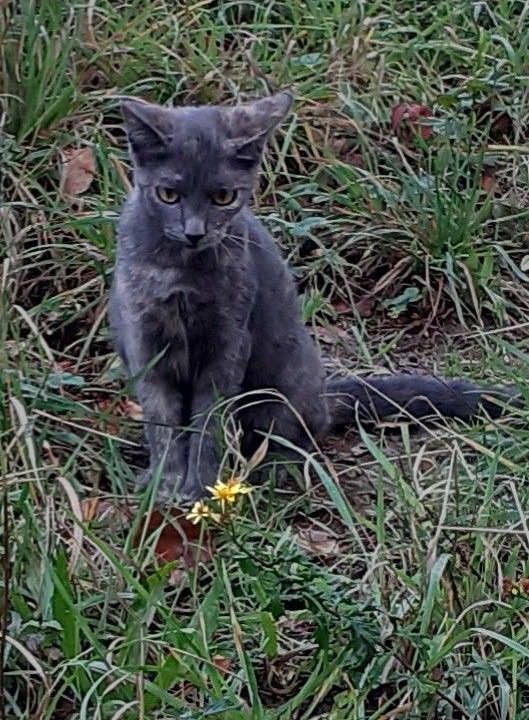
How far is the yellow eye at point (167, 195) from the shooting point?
118 inches

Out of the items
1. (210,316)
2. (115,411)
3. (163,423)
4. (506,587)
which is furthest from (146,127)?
(506,587)

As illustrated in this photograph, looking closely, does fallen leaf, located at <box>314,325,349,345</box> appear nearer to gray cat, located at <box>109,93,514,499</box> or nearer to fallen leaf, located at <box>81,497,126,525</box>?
gray cat, located at <box>109,93,514,499</box>

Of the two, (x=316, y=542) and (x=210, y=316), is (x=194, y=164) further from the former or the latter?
(x=316, y=542)

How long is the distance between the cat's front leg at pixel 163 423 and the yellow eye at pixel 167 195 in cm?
42

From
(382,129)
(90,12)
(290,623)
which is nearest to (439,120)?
(382,129)

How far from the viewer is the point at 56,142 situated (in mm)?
4133

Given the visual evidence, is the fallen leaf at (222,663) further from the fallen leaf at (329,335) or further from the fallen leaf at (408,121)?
the fallen leaf at (408,121)

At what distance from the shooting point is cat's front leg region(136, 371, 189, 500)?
320 cm

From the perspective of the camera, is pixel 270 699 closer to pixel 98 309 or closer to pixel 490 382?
pixel 490 382

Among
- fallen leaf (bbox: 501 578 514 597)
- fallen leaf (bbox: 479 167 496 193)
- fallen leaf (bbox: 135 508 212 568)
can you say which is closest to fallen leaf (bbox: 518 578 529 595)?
fallen leaf (bbox: 501 578 514 597)

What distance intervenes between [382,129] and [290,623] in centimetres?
217

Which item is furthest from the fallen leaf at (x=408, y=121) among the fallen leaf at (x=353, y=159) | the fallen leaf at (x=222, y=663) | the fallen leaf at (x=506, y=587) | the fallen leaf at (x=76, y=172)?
the fallen leaf at (x=222, y=663)

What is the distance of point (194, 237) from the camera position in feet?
9.73

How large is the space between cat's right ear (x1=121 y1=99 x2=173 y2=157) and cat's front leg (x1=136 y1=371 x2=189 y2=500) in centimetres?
53
